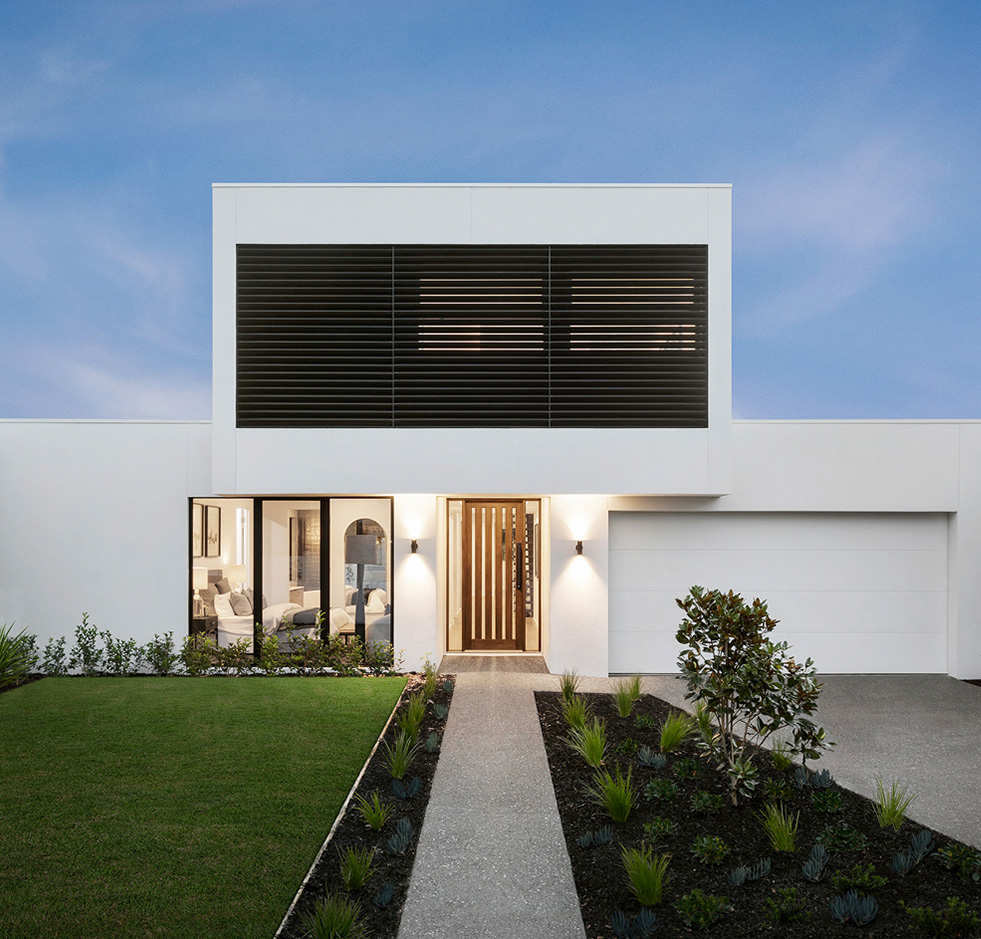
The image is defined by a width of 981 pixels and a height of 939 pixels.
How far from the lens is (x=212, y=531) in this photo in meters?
9.73

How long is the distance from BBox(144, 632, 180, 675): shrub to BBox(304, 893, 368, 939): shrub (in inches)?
275

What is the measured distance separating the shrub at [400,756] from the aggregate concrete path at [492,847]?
284 mm

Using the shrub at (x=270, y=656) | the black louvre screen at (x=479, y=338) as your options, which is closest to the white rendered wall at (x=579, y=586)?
the black louvre screen at (x=479, y=338)

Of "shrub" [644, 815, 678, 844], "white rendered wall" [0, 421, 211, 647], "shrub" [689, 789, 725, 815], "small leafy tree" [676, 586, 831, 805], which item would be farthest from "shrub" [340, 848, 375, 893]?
"white rendered wall" [0, 421, 211, 647]

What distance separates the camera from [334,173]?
34000 millimetres

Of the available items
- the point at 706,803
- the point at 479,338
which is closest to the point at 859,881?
the point at 706,803

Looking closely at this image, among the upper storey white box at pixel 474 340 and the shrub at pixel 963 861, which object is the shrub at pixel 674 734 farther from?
the upper storey white box at pixel 474 340

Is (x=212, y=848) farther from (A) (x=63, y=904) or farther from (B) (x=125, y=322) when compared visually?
(B) (x=125, y=322)

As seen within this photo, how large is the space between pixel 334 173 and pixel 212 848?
34.9 meters

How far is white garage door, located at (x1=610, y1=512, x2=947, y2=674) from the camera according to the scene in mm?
9742

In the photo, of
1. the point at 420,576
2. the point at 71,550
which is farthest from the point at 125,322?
the point at 420,576

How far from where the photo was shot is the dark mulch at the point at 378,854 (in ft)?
11.8

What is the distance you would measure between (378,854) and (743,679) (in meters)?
2.66

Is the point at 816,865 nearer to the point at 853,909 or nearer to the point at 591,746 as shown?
the point at 853,909
